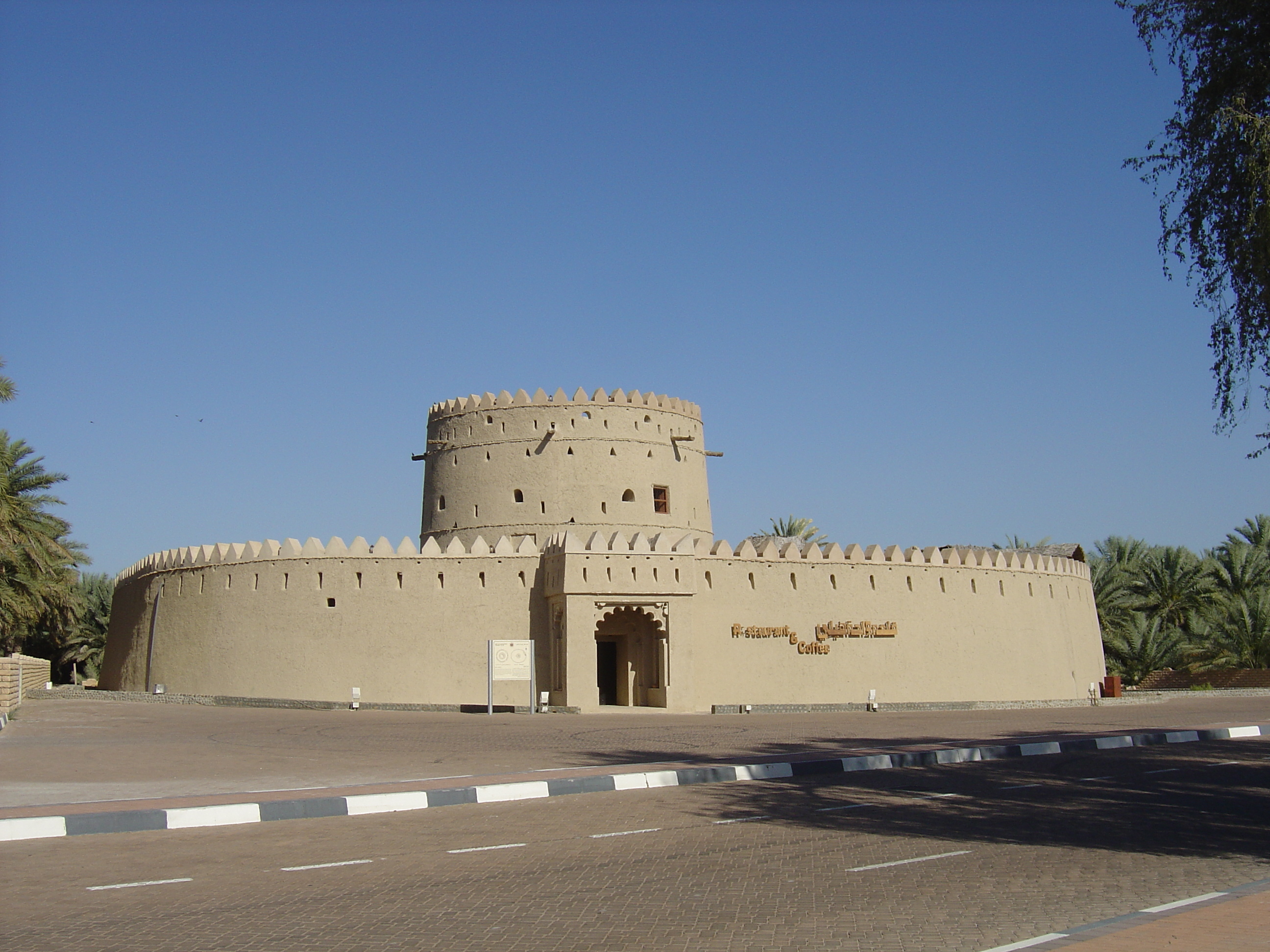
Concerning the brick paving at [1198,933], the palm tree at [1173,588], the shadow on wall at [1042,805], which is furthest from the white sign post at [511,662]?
the palm tree at [1173,588]

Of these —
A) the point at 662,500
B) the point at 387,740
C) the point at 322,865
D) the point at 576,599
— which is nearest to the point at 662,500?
the point at 662,500

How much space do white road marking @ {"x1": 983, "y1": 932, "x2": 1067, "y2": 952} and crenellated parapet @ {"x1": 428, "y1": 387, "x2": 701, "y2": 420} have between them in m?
26.2

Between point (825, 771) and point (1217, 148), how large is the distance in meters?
7.66

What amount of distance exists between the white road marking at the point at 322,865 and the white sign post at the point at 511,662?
51.1ft

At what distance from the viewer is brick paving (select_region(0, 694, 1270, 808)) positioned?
11703mm

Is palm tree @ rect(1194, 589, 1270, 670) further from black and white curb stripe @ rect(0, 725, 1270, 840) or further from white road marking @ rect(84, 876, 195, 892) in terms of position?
white road marking @ rect(84, 876, 195, 892)

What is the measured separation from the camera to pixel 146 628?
29.6 m

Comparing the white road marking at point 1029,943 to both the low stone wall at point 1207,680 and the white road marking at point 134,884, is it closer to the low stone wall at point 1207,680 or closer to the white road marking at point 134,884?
the white road marking at point 134,884

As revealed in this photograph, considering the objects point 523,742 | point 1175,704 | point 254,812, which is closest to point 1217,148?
point 254,812

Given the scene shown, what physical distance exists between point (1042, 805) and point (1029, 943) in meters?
5.41

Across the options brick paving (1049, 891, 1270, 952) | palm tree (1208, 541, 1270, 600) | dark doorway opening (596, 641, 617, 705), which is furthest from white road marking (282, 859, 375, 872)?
palm tree (1208, 541, 1270, 600)

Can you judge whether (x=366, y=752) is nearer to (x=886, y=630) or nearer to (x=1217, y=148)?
(x=1217, y=148)

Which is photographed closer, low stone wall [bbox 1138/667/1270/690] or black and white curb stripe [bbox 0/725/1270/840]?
black and white curb stripe [bbox 0/725/1270/840]

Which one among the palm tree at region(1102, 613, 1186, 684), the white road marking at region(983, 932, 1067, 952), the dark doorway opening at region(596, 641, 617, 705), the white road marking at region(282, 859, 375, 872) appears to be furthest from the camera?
the palm tree at region(1102, 613, 1186, 684)
